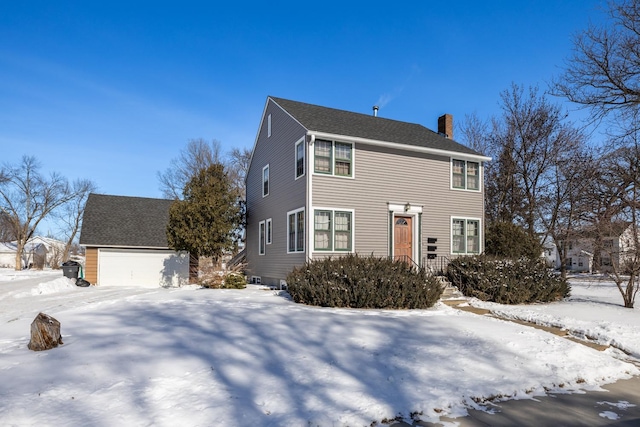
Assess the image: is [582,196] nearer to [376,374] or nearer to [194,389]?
[376,374]

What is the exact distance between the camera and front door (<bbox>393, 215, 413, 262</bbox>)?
610 inches

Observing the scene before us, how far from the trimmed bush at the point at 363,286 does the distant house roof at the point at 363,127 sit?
5.42m

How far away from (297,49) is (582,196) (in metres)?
16.6

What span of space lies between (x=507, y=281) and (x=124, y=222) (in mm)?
19904

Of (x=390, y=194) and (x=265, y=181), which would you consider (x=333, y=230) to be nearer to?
(x=390, y=194)

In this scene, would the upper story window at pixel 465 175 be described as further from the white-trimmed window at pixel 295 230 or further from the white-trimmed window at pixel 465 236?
the white-trimmed window at pixel 295 230

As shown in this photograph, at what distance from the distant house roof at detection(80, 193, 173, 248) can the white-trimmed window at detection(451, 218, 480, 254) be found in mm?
15058

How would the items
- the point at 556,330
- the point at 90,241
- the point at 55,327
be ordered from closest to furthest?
the point at 55,327, the point at 556,330, the point at 90,241

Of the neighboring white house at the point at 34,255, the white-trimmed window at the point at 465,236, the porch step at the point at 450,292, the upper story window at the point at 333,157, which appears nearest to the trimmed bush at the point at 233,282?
the upper story window at the point at 333,157

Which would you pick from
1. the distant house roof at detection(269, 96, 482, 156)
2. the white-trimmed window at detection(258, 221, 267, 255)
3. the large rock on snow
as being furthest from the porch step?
the large rock on snow

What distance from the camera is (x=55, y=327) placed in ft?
20.1

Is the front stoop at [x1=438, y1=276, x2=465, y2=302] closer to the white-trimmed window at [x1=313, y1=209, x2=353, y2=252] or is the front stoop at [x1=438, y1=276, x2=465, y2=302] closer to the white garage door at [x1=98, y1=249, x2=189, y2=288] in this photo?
the white-trimmed window at [x1=313, y1=209, x2=353, y2=252]

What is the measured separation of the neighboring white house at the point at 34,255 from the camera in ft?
136

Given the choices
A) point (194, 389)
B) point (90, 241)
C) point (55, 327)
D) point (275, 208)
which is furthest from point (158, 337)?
point (90, 241)
